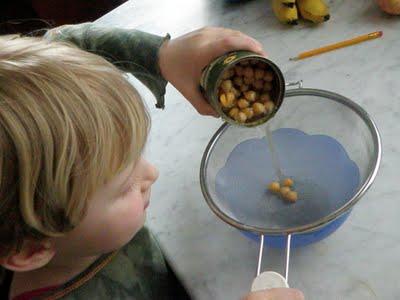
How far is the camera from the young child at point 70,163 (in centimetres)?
45

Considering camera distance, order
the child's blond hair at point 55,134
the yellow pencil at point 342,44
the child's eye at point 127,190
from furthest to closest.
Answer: the yellow pencil at point 342,44 → the child's eye at point 127,190 → the child's blond hair at point 55,134

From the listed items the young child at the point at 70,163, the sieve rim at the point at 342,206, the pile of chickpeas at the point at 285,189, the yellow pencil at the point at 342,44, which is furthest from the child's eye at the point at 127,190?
the yellow pencil at the point at 342,44

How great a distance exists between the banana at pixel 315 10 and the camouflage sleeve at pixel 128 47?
0.27 metres

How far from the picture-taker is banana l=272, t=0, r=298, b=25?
0.87 metres

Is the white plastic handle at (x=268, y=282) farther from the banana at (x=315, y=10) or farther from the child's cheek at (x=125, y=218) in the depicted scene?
the banana at (x=315, y=10)

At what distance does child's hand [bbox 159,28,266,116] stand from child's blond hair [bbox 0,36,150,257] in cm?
16

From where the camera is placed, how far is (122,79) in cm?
53

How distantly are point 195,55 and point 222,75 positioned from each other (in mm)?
106

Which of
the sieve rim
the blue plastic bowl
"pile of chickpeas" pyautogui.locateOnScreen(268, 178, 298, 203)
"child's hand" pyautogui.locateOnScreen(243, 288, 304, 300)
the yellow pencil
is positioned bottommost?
"pile of chickpeas" pyautogui.locateOnScreen(268, 178, 298, 203)

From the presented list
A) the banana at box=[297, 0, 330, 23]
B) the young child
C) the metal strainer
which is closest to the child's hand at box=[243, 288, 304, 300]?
the young child

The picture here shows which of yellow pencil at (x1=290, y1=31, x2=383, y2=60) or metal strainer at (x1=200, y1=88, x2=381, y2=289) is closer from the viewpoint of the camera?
metal strainer at (x1=200, y1=88, x2=381, y2=289)

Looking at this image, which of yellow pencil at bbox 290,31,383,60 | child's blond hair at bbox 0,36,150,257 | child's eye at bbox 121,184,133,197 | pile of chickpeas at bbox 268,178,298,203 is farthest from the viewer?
yellow pencil at bbox 290,31,383,60

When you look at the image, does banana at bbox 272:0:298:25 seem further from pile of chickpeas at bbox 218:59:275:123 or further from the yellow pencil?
pile of chickpeas at bbox 218:59:275:123

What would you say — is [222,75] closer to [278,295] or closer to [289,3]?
[278,295]
